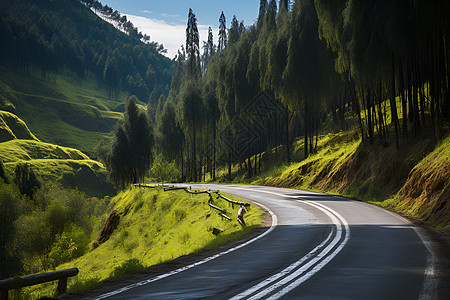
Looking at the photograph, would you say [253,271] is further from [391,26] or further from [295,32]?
[295,32]

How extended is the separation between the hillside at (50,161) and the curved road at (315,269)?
96.1 m

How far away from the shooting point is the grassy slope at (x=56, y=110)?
147875mm

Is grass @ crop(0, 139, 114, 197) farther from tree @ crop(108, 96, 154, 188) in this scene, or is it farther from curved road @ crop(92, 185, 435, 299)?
curved road @ crop(92, 185, 435, 299)

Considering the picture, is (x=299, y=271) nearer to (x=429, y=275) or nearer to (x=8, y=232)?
(x=429, y=275)

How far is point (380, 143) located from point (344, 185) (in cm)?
367

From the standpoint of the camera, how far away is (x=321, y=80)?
3716 cm

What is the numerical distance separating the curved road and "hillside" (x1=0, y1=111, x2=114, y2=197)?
96.1 m

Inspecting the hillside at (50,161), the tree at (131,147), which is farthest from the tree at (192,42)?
the hillside at (50,161)

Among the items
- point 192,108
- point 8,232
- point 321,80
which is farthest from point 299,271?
point 192,108

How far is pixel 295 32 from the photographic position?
36938 mm

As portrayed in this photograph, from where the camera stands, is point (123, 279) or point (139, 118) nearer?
point (123, 279)

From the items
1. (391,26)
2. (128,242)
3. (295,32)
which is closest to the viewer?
(391,26)

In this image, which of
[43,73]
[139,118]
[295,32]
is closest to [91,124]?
[43,73]

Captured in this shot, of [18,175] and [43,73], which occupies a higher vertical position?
[43,73]
